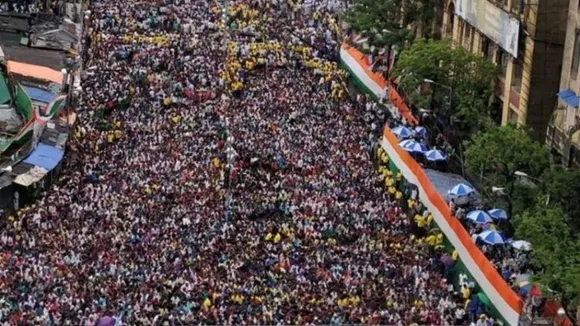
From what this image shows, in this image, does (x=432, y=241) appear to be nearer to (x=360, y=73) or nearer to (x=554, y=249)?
(x=554, y=249)

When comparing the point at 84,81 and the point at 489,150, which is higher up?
the point at 489,150

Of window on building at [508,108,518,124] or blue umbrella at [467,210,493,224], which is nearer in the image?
blue umbrella at [467,210,493,224]

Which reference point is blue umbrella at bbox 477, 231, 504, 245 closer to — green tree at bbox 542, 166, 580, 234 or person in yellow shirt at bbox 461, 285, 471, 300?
person in yellow shirt at bbox 461, 285, 471, 300

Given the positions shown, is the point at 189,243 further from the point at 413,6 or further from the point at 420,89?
the point at 413,6

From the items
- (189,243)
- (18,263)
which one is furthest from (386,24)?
(18,263)

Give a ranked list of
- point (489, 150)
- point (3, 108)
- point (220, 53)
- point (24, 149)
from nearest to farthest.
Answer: point (489, 150) < point (24, 149) < point (3, 108) < point (220, 53)

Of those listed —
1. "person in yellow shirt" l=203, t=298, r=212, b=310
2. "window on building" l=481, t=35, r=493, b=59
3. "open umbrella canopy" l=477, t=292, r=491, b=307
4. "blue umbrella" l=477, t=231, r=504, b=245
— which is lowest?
"open umbrella canopy" l=477, t=292, r=491, b=307

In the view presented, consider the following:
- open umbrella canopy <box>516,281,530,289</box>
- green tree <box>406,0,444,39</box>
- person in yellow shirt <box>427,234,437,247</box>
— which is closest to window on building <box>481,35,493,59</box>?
green tree <box>406,0,444,39</box>

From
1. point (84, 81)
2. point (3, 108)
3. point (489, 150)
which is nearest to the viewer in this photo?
point (489, 150)

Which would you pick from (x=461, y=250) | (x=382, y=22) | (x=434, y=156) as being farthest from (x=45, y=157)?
(x=382, y=22)
